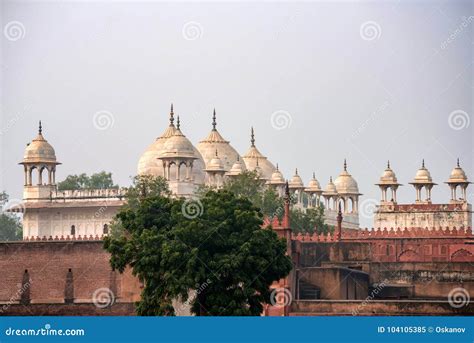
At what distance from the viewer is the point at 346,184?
87250 millimetres

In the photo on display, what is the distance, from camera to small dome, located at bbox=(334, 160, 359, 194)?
87000 mm

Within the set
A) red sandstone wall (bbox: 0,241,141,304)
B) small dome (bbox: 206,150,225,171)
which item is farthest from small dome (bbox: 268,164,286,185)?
red sandstone wall (bbox: 0,241,141,304)

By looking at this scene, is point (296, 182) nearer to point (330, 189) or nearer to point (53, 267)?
point (330, 189)

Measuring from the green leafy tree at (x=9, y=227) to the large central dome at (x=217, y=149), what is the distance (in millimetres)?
13902

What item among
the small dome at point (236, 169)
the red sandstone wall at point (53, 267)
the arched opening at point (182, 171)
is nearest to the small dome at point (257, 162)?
the small dome at point (236, 169)

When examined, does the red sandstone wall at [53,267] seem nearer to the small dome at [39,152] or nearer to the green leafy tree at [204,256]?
the green leafy tree at [204,256]

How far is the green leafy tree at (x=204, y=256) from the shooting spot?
126ft

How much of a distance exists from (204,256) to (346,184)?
160 feet

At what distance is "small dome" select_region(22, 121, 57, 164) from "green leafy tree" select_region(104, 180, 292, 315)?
2979cm

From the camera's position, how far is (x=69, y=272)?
48344 mm

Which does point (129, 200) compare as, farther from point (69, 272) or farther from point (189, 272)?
point (189, 272)
